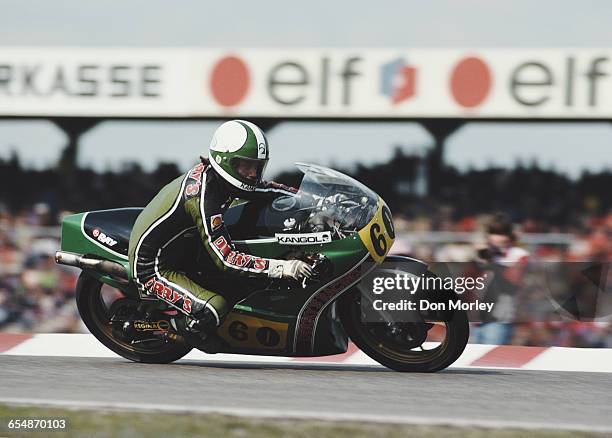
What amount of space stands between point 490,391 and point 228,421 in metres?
2.06

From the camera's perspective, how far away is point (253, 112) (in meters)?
17.2

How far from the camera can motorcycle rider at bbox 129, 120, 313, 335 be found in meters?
7.21

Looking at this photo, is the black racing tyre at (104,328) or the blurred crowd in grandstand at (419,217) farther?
the blurred crowd in grandstand at (419,217)

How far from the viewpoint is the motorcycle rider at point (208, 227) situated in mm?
7207

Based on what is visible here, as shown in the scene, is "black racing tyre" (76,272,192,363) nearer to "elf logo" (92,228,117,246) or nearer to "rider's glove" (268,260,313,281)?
"elf logo" (92,228,117,246)

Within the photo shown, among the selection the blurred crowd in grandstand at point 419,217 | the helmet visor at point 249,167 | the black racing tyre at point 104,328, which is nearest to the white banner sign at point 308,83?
the blurred crowd in grandstand at point 419,217

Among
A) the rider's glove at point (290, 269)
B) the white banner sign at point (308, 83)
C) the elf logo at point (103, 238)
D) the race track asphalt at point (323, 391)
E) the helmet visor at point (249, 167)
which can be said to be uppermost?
the white banner sign at point (308, 83)

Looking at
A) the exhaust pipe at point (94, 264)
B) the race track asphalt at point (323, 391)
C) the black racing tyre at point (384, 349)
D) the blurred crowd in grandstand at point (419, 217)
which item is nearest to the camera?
the race track asphalt at point (323, 391)

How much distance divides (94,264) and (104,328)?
46 cm

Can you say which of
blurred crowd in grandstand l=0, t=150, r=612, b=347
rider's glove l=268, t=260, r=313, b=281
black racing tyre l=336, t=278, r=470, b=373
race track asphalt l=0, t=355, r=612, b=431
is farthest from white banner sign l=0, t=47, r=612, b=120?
rider's glove l=268, t=260, r=313, b=281

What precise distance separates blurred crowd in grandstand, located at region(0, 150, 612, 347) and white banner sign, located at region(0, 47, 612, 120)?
106 cm

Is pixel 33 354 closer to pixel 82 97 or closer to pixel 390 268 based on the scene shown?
pixel 390 268

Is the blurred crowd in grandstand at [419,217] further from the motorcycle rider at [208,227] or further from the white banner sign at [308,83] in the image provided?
the motorcycle rider at [208,227]

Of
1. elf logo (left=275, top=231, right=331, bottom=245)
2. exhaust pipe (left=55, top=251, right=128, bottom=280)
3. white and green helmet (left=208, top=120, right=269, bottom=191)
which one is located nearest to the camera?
white and green helmet (left=208, top=120, right=269, bottom=191)
